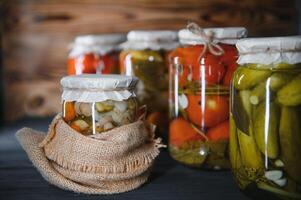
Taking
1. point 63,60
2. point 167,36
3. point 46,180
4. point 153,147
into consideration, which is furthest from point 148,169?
point 63,60

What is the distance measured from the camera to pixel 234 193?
2.22 ft

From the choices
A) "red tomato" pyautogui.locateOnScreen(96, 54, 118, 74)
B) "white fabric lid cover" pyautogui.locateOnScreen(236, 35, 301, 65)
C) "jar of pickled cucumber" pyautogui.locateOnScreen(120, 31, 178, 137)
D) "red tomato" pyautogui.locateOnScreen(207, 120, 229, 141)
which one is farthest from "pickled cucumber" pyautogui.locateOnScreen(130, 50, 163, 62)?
"white fabric lid cover" pyautogui.locateOnScreen(236, 35, 301, 65)

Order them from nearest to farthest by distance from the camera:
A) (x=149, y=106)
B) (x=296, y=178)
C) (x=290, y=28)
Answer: (x=296, y=178) < (x=149, y=106) < (x=290, y=28)

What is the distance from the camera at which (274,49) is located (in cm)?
61

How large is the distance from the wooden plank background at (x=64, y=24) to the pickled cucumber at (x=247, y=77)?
58cm

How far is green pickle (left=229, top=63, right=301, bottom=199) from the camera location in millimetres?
619

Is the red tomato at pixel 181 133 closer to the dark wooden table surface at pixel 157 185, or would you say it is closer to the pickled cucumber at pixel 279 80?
the dark wooden table surface at pixel 157 185

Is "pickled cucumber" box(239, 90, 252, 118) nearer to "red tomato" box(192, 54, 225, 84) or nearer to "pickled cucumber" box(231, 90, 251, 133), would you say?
"pickled cucumber" box(231, 90, 251, 133)

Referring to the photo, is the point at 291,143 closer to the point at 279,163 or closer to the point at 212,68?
the point at 279,163

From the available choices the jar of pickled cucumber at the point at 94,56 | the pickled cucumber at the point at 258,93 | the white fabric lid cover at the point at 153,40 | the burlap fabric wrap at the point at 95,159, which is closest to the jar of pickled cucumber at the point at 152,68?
the white fabric lid cover at the point at 153,40

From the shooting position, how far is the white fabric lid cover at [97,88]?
68cm

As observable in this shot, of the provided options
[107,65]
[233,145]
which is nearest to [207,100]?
[233,145]

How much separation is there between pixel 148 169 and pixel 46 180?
0.15 meters

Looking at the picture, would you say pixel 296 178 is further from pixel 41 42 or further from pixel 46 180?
pixel 41 42
